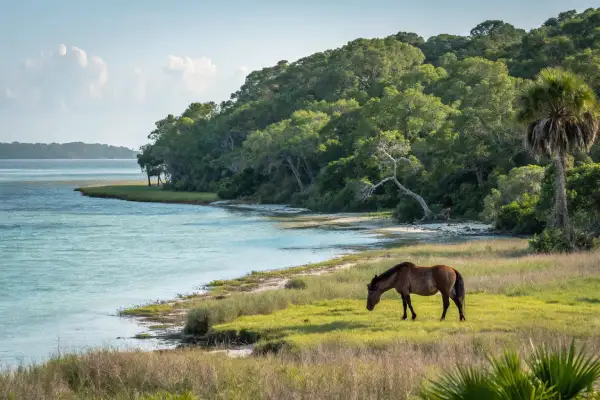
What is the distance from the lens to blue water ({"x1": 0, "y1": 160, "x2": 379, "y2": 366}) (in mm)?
25891

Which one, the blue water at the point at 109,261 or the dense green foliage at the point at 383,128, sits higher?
the dense green foliage at the point at 383,128

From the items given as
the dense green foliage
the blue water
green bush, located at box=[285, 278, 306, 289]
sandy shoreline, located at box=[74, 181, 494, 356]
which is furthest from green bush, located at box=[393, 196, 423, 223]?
green bush, located at box=[285, 278, 306, 289]

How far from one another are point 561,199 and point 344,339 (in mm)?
22997

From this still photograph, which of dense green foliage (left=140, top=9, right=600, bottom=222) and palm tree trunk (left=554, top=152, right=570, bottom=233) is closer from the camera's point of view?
palm tree trunk (left=554, top=152, right=570, bottom=233)

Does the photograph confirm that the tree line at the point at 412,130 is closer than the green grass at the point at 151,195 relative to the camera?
Yes

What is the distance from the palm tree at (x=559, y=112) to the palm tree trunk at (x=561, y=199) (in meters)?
0.87

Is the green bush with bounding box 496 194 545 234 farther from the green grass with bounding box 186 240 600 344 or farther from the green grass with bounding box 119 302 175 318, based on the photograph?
the green grass with bounding box 119 302 175 318

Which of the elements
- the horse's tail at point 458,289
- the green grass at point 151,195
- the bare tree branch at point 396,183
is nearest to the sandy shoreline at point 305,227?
the bare tree branch at point 396,183

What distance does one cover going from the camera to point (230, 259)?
155ft

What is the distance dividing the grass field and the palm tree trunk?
4.78 m

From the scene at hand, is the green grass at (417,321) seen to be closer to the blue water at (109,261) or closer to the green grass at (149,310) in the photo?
the blue water at (109,261)

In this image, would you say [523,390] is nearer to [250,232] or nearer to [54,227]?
[250,232]

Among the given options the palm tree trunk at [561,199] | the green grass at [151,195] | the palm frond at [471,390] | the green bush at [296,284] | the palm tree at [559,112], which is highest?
the palm tree at [559,112]

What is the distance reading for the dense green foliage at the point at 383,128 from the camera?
2653 inches
